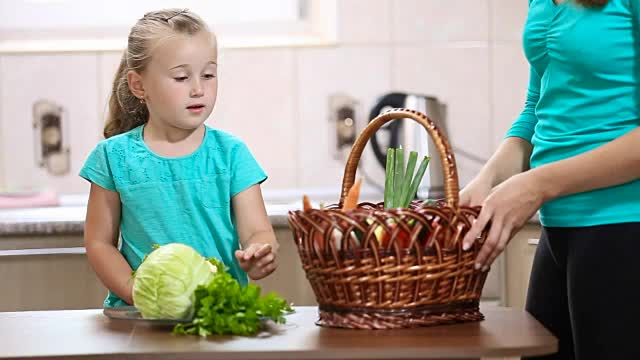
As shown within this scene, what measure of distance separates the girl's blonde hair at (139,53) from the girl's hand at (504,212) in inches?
27.7

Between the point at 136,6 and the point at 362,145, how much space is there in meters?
2.08

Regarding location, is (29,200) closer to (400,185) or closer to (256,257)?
(256,257)

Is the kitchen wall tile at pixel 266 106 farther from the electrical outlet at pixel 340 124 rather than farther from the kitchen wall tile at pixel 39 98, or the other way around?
the kitchen wall tile at pixel 39 98

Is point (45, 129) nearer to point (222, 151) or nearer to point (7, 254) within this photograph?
point (7, 254)

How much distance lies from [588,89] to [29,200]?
2.08 meters

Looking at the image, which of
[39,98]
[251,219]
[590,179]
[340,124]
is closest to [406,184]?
[590,179]

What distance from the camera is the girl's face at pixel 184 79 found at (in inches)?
72.1

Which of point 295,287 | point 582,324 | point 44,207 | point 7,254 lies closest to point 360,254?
point 582,324

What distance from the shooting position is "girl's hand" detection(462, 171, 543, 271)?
145 centimetres

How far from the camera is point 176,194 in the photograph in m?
1.97

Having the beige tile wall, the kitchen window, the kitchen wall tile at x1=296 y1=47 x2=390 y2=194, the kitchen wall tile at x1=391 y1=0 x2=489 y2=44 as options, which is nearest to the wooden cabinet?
the beige tile wall

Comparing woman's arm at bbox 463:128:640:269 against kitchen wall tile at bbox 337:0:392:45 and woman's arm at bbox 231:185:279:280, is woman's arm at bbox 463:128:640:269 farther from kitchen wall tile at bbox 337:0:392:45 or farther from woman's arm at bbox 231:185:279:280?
kitchen wall tile at bbox 337:0:392:45

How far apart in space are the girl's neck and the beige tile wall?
1.40 meters

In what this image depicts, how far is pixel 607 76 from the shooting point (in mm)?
1539
